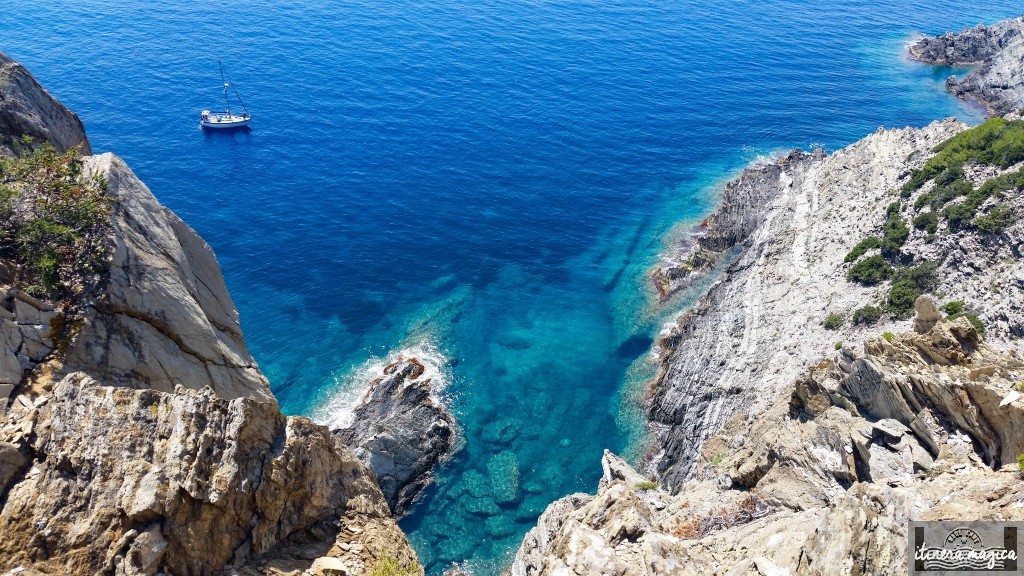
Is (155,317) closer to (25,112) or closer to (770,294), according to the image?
(25,112)

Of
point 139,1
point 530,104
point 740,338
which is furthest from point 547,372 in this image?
point 139,1

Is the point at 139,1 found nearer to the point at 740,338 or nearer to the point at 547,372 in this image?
the point at 547,372

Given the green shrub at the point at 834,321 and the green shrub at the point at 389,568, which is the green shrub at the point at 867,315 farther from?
the green shrub at the point at 389,568

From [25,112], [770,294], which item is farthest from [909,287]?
[25,112]

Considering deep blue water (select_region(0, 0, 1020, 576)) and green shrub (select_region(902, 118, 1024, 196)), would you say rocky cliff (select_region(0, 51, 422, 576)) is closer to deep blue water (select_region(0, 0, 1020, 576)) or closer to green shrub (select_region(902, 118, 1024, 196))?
deep blue water (select_region(0, 0, 1020, 576))

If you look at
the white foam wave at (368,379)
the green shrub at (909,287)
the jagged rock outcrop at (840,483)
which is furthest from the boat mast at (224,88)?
the green shrub at (909,287)

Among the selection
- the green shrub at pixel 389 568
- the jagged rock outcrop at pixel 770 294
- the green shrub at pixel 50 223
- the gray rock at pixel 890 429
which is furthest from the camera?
the jagged rock outcrop at pixel 770 294

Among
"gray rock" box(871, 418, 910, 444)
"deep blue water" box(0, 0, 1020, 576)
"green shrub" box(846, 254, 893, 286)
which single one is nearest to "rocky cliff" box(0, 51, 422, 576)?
"gray rock" box(871, 418, 910, 444)
